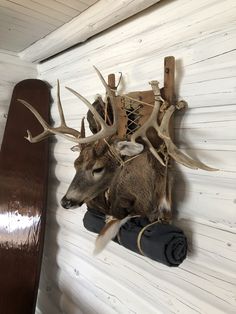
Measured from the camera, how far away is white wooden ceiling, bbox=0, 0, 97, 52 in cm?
141

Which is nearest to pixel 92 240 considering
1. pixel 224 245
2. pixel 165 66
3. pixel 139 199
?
pixel 139 199

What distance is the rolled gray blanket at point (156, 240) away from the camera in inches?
39.5

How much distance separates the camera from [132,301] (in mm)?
1372

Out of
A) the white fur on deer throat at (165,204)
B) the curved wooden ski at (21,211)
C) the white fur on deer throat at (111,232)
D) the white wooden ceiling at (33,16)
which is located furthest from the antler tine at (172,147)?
the curved wooden ski at (21,211)

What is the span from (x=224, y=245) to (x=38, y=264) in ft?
4.18

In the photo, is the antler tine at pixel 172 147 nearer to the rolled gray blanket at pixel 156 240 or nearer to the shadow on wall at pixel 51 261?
→ the rolled gray blanket at pixel 156 240

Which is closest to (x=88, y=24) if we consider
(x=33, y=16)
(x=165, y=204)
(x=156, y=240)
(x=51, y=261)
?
(x=33, y=16)

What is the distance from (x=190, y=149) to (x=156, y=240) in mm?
355

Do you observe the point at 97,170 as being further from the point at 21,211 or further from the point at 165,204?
the point at 21,211

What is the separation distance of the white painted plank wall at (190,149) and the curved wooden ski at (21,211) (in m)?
0.38

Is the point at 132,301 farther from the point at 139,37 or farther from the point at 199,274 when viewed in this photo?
the point at 139,37

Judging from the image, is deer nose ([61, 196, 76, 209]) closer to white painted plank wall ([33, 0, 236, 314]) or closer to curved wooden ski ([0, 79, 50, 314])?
white painted plank wall ([33, 0, 236, 314])

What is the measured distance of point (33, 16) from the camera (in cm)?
155

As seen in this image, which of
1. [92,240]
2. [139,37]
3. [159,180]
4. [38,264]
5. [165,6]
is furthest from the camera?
[38,264]
